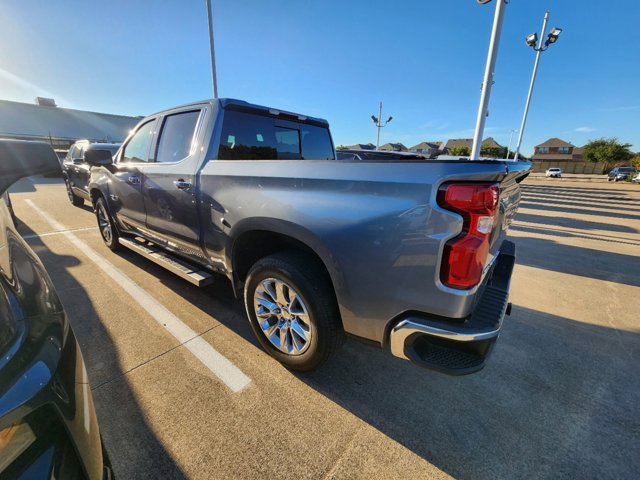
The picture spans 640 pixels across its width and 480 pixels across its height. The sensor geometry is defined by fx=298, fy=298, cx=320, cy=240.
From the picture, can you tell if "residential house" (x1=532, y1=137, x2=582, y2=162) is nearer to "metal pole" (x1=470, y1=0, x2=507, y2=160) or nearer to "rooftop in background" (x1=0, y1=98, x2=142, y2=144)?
"metal pole" (x1=470, y1=0, x2=507, y2=160)

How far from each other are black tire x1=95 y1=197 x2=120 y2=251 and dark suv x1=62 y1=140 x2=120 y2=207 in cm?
313

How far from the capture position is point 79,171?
7852 millimetres

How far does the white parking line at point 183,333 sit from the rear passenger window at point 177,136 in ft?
5.25

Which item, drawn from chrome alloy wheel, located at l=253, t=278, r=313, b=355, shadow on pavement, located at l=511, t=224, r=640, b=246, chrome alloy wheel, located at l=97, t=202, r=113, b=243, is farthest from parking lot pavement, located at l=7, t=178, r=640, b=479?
shadow on pavement, located at l=511, t=224, r=640, b=246

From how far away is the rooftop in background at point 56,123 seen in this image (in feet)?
118

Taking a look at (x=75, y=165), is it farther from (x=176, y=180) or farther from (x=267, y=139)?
(x=267, y=139)

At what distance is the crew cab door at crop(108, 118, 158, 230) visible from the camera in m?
3.57

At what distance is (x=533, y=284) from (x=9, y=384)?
5.13 meters

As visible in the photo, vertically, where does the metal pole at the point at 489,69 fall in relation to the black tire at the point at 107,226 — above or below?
above

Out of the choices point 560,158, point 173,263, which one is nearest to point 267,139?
point 173,263

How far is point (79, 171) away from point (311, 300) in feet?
29.1

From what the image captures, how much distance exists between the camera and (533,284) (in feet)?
13.8

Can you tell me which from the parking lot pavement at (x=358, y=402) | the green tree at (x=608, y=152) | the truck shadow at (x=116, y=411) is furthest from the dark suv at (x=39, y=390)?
the green tree at (x=608, y=152)

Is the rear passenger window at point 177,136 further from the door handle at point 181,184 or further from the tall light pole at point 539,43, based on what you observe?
the tall light pole at point 539,43
